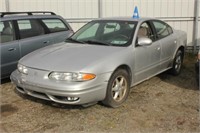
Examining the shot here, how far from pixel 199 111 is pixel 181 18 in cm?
557

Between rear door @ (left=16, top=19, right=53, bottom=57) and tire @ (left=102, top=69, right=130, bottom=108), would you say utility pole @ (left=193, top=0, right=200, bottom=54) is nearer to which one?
rear door @ (left=16, top=19, right=53, bottom=57)

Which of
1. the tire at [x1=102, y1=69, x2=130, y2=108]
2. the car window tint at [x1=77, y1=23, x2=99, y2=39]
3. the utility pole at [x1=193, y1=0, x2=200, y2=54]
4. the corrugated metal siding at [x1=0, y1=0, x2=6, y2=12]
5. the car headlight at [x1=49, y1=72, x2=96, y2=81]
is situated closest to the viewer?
the car headlight at [x1=49, y1=72, x2=96, y2=81]

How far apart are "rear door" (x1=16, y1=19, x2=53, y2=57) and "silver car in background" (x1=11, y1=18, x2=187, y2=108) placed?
1257mm

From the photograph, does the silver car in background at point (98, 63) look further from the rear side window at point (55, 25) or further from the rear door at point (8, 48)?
the rear side window at point (55, 25)

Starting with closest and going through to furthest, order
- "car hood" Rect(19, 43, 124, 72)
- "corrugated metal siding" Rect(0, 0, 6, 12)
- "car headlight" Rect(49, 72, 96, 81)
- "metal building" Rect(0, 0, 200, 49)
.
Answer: "car headlight" Rect(49, 72, 96, 81), "car hood" Rect(19, 43, 124, 72), "metal building" Rect(0, 0, 200, 49), "corrugated metal siding" Rect(0, 0, 6, 12)

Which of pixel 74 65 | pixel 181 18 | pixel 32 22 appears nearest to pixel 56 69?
pixel 74 65

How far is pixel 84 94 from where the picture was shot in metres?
4.13

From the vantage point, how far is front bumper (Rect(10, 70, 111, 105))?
4094 mm

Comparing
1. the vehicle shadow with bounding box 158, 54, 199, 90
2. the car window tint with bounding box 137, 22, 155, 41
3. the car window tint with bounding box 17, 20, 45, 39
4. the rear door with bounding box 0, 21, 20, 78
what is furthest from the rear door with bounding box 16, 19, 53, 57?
the vehicle shadow with bounding box 158, 54, 199, 90

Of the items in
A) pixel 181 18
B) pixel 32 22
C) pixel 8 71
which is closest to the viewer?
pixel 8 71

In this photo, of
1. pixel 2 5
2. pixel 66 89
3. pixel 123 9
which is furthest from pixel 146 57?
pixel 2 5

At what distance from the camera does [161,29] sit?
6328mm

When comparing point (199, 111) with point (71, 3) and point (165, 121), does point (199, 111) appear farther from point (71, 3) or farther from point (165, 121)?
point (71, 3)

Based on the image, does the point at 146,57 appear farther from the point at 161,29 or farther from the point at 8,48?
the point at 8,48
